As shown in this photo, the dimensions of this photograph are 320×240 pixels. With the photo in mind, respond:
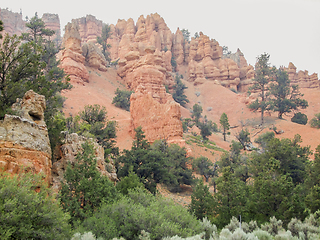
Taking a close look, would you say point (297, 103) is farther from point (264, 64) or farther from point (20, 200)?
point (20, 200)

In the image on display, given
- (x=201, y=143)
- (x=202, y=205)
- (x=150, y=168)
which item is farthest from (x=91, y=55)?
(x=202, y=205)

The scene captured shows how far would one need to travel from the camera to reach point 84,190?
1002cm

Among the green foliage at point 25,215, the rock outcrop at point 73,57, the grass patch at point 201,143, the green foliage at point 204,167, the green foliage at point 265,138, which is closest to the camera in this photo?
the green foliage at point 25,215

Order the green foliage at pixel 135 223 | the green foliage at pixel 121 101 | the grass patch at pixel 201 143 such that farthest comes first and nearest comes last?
the green foliage at pixel 121 101
the grass patch at pixel 201 143
the green foliage at pixel 135 223

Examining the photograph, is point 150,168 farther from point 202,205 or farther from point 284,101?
point 284,101

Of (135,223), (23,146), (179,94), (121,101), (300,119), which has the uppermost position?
(179,94)

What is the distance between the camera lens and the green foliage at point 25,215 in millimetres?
5555

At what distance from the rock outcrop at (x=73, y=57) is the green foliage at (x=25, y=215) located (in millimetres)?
39689

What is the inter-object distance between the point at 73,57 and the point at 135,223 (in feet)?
138

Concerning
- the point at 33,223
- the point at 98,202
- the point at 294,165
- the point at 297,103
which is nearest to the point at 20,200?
the point at 33,223

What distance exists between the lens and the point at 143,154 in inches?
816

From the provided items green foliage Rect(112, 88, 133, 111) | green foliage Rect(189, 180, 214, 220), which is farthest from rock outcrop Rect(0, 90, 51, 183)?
green foliage Rect(112, 88, 133, 111)

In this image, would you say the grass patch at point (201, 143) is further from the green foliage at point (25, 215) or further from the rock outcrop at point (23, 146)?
the green foliage at point (25, 215)

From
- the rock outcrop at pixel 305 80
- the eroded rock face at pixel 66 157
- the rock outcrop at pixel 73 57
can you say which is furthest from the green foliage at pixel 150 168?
the rock outcrop at pixel 305 80
